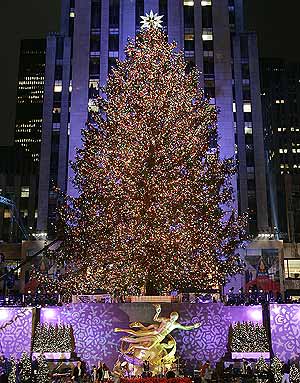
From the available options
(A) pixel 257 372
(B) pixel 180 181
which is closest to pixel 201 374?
(A) pixel 257 372

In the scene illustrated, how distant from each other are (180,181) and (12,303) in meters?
10.5

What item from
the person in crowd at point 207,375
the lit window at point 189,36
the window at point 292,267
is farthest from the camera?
the window at point 292,267

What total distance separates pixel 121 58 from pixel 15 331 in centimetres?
3515

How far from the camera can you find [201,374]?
18.9 m

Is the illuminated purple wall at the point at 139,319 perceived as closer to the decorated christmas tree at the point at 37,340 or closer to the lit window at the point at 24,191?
the decorated christmas tree at the point at 37,340

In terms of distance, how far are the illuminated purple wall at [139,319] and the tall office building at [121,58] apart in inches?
1003

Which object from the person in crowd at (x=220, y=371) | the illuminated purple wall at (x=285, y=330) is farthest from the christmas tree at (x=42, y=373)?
the illuminated purple wall at (x=285, y=330)

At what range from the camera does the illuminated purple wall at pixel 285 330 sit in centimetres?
2098

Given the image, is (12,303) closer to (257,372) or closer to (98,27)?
(257,372)

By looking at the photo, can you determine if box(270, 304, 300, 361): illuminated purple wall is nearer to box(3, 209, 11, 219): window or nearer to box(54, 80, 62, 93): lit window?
box(54, 80, 62, 93): lit window

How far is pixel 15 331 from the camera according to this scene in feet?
71.3

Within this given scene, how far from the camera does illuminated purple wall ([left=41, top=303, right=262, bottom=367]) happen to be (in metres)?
21.5

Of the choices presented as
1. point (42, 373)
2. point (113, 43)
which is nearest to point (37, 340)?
point (42, 373)

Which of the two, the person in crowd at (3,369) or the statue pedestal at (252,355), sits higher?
the statue pedestal at (252,355)
